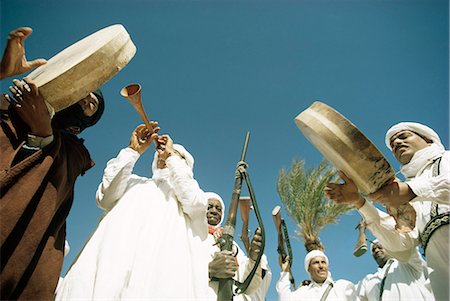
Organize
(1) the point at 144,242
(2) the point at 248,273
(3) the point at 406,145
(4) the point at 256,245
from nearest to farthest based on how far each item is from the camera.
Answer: (1) the point at 144,242 → (3) the point at 406,145 → (4) the point at 256,245 → (2) the point at 248,273

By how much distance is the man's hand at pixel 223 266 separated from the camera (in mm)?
3234

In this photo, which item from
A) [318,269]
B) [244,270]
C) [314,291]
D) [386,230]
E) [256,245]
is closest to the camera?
[386,230]

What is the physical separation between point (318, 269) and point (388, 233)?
3.09m

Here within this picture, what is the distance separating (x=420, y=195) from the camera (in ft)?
8.77

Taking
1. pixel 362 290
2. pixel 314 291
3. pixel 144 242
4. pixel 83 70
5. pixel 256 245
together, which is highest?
pixel 83 70

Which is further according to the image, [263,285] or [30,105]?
[263,285]

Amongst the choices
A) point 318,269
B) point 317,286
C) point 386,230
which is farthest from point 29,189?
point 318,269

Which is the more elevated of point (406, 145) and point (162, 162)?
point (406, 145)

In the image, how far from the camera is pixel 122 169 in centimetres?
306

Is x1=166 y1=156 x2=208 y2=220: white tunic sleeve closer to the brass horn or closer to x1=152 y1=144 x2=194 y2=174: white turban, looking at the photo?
x1=152 y1=144 x2=194 y2=174: white turban

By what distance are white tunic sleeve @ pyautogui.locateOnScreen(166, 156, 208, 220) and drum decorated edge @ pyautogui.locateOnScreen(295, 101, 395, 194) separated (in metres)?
1.07

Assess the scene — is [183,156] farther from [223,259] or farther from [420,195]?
[420,195]

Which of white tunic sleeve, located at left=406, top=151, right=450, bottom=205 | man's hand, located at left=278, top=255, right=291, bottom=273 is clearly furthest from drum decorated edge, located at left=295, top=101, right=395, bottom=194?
man's hand, located at left=278, top=255, right=291, bottom=273

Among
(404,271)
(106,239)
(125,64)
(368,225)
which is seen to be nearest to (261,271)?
(368,225)
